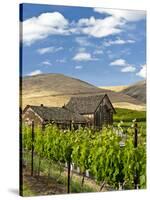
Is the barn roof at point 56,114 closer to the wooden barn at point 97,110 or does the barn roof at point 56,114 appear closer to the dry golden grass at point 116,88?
the wooden barn at point 97,110

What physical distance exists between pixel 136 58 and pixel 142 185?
813 mm

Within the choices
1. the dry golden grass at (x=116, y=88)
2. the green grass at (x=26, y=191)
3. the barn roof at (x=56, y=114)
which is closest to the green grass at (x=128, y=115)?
the dry golden grass at (x=116, y=88)

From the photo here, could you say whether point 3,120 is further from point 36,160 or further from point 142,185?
point 142,185

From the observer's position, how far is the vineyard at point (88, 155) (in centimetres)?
377

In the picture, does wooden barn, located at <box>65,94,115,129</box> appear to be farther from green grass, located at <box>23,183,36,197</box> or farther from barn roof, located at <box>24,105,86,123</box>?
green grass, located at <box>23,183,36,197</box>

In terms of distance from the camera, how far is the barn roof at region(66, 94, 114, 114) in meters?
3.84

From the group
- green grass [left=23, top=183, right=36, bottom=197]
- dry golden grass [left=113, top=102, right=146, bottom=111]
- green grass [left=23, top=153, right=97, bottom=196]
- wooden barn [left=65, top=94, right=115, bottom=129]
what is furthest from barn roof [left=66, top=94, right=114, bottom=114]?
green grass [left=23, top=183, right=36, bottom=197]

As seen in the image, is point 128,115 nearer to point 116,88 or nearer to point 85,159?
point 116,88

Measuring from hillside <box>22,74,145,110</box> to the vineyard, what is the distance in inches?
6.6

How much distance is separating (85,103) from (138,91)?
0.37 metres

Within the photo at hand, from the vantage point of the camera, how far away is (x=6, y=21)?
11.9ft

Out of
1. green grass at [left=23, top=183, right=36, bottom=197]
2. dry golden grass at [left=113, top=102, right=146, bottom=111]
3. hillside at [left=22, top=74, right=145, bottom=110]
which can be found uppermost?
hillside at [left=22, top=74, right=145, bottom=110]

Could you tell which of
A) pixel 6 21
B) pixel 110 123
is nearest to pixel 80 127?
pixel 110 123

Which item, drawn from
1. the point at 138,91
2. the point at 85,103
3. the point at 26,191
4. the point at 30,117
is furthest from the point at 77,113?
the point at 26,191
